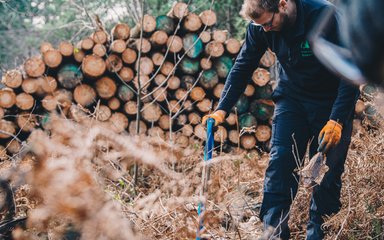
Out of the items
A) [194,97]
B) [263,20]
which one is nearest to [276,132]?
[263,20]

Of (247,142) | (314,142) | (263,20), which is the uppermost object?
(263,20)

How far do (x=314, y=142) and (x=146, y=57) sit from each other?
294 centimetres

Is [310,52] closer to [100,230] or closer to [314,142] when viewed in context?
[314,142]

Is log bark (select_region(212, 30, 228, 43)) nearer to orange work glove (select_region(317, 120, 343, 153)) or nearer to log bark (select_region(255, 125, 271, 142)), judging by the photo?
log bark (select_region(255, 125, 271, 142))

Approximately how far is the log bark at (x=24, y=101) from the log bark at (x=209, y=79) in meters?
2.01

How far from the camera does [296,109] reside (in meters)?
2.64

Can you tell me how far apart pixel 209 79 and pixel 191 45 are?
1.58 ft

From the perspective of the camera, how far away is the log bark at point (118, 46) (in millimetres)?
5008

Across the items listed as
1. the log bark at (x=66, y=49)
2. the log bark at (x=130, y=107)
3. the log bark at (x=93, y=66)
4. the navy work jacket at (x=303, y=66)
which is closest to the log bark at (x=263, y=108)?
the log bark at (x=130, y=107)

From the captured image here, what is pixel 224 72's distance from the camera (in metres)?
5.23

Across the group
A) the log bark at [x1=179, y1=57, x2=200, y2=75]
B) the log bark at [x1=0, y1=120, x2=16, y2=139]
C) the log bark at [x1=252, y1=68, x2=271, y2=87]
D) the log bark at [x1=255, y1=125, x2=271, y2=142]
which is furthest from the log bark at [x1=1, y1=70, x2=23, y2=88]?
the log bark at [x1=255, y1=125, x2=271, y2=142]

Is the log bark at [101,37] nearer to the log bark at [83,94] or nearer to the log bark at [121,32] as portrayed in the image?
the log bark at [121,32]

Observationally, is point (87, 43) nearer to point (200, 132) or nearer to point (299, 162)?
point (200, 132)

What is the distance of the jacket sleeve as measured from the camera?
2760 mm
